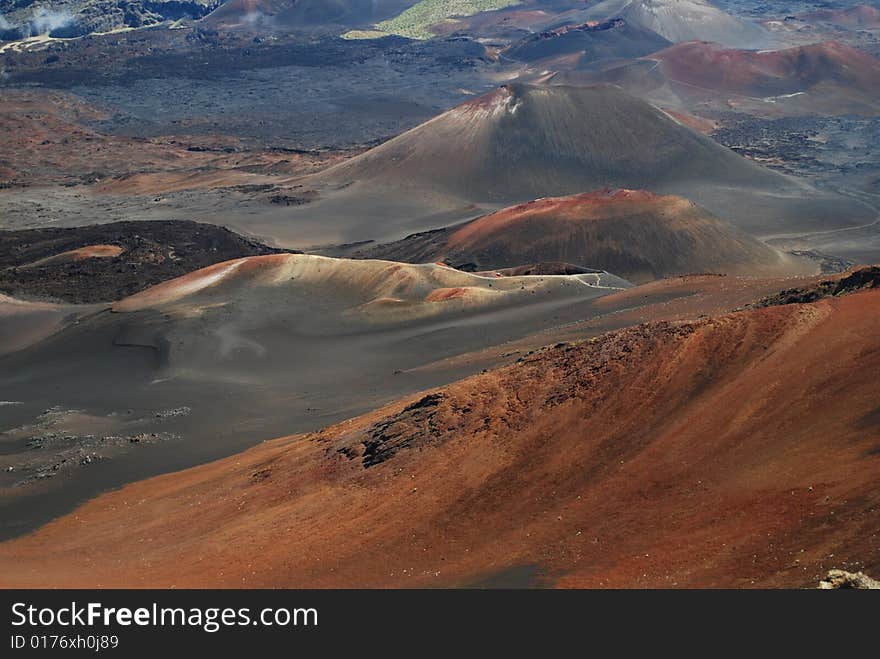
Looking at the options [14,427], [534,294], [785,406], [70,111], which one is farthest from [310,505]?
[70,111]

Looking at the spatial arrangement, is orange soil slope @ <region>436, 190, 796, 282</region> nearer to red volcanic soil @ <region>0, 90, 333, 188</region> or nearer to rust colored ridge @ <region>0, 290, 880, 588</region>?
red volcanic soil @ <region>0, 90, 333, 188</region>

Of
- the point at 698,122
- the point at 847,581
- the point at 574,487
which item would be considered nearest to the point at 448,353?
the point at 574,487

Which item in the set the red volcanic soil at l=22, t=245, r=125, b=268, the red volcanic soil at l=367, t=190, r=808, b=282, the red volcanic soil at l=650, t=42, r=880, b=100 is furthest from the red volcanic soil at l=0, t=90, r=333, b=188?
the red volcanic soil at l=650, t=42, r=880, b=100

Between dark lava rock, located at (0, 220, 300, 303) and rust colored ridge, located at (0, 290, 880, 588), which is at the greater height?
rust colored ridge, located at (0, 290, 880, 588)

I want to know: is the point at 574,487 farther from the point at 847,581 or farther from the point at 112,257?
the point at 112,257

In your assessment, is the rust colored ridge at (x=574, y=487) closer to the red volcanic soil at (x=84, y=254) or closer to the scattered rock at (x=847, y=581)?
the scattered rock at (x=847, y=581)

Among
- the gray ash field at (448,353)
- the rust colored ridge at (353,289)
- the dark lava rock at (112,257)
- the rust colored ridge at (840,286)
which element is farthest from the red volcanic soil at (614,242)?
the rust colored ridge at (840,286)
